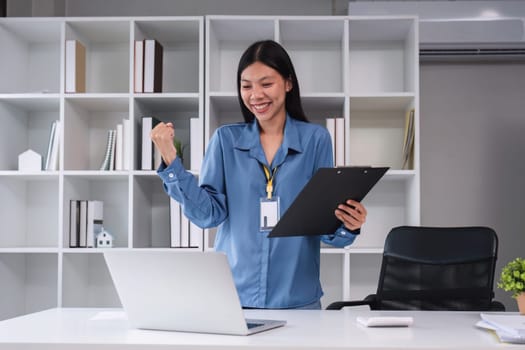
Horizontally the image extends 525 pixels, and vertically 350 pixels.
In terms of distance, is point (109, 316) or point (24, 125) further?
point (24, 125)

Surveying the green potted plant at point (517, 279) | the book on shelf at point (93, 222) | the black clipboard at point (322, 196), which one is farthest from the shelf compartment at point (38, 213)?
the green potted plant at point (517, 279)

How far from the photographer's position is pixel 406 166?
3.72 metres

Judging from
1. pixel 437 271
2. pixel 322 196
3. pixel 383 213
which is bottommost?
pixel 437 271

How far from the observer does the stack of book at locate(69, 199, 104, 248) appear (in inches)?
146

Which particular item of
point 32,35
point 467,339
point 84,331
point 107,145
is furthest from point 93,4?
point 467,339

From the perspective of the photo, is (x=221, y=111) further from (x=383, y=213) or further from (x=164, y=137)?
(x=164, y=137)

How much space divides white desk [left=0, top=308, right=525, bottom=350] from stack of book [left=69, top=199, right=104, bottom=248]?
2.07m

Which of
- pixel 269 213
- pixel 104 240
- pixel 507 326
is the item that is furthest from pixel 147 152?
pixel 507 326

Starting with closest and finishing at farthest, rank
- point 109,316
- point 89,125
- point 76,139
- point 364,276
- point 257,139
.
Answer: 1. point 109,316
2. point 257,139
3. point 76,139
4. point 364,276
5. point 89,125

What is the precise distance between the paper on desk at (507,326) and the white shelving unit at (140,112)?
215cm

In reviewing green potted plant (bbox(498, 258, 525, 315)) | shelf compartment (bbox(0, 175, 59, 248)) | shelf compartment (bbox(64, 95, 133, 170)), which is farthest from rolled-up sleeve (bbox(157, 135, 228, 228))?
shelf compartment (bbox(0, 175, 59, 248))

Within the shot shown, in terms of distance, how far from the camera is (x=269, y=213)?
2076 mm

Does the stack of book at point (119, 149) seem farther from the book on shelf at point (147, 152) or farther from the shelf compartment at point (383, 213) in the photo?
the shelf compartment at point (383, 213)

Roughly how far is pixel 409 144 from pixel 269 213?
1.82 meters
